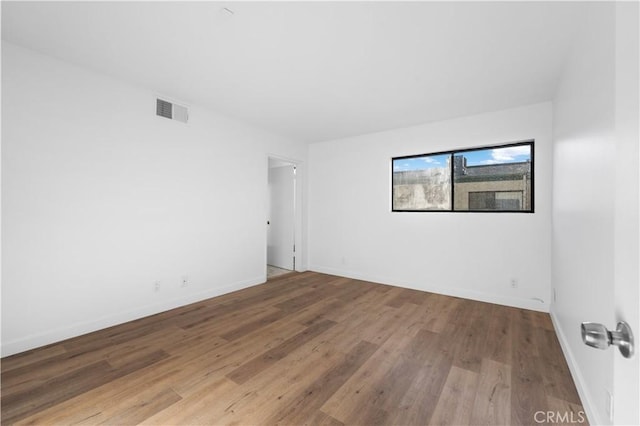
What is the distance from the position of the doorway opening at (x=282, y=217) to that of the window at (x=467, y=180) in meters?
2.09

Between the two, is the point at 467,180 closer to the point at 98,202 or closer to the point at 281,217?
the point at 281,217

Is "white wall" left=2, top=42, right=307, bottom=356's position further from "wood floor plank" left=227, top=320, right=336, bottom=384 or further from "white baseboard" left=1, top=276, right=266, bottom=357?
"wood floor plank" left=227, top=320, right=336, bottom=384

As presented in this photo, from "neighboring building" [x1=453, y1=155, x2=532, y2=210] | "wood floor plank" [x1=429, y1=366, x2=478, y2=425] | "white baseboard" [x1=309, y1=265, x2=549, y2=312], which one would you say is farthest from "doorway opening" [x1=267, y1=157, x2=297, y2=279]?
"wood floor plank" [x1=429, y1=366, x2=478, y2=425]

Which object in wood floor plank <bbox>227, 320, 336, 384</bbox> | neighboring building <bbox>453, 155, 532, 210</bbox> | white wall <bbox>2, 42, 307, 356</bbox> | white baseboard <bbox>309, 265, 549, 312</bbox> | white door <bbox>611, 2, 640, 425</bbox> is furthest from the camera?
neighboring building <bbox>453, 155, 532, 210</bbox>

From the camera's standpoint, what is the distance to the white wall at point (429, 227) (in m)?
3.26

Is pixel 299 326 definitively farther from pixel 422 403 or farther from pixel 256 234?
pixel 256 234

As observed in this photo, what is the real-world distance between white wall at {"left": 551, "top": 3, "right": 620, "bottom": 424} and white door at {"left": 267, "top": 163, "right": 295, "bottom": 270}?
163 inches

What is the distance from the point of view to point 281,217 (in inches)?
220

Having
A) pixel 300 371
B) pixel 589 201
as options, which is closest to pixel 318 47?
pixel 589 201

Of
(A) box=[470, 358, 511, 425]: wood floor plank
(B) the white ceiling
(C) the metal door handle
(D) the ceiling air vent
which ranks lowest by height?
(A) box=[470, 358, 511, 425]: wood floor plank

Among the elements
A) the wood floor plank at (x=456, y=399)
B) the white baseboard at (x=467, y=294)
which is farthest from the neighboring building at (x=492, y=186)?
the wood floor plank at (x=456, y=399)

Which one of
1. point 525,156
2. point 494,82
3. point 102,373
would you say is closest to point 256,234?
point 102,373

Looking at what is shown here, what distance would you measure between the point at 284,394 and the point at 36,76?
3.39 m

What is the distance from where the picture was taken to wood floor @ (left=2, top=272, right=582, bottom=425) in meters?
1.60
